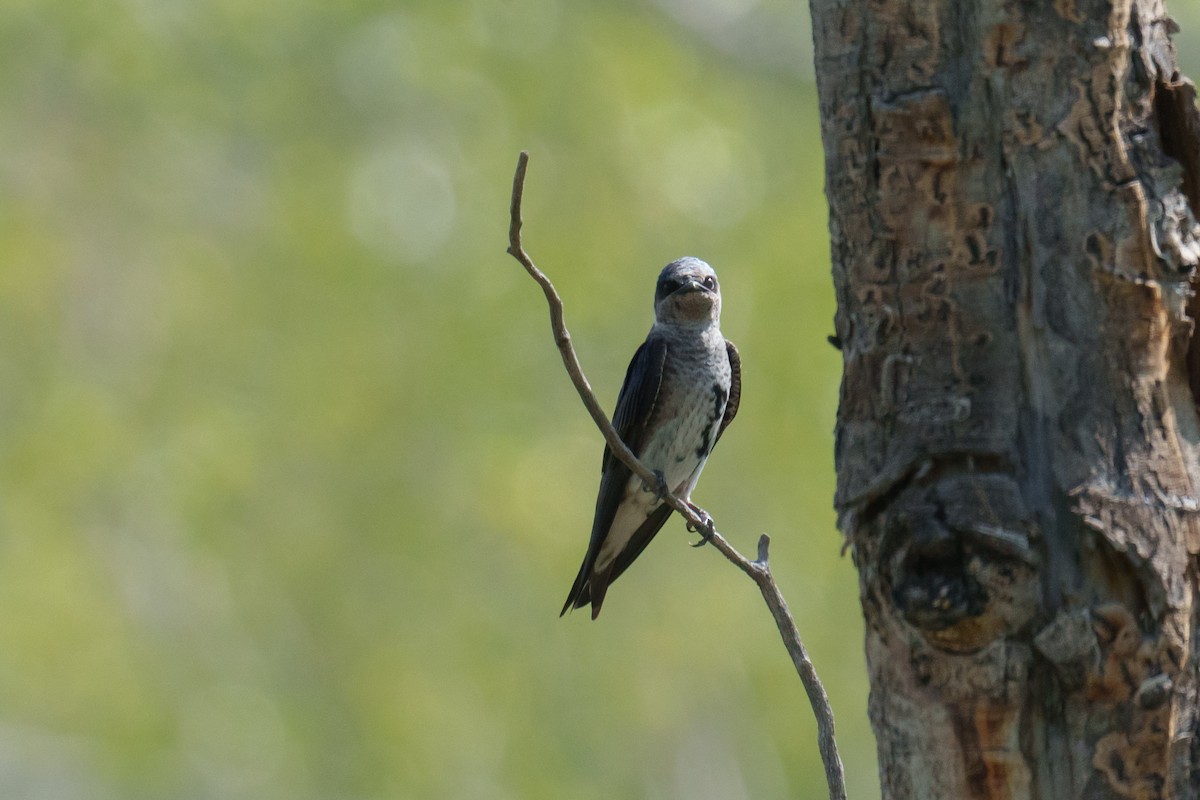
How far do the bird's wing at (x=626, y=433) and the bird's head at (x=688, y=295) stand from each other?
15 cm

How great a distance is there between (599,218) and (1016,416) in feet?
23.9

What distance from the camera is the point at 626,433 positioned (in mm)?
5375

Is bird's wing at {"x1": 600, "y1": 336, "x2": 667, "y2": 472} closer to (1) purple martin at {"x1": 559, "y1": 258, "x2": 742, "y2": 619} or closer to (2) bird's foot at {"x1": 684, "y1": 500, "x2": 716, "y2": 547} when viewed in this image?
(1) purple martin at {"x1": 559, "y1": 258, "x2": 742, "y2": 619}

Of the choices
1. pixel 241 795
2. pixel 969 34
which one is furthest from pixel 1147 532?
pixel 241 795

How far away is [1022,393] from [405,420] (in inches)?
303

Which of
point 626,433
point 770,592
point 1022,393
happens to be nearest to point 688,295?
point 626,433

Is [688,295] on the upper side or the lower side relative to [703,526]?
upper

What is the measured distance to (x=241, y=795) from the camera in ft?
29.0

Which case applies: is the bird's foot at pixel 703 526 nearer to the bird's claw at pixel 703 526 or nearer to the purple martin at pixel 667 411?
the bird's claw at pixel 703 526

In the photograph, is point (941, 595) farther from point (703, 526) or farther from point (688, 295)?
point (688, 295)

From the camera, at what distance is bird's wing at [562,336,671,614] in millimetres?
5129

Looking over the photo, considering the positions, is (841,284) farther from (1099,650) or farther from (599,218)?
(599,218)

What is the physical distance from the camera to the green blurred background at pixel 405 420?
8898 mm

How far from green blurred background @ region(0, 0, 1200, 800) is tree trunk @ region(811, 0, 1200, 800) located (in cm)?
639
